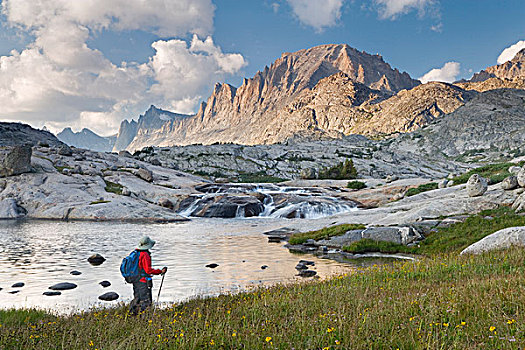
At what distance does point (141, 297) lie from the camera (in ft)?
33.0

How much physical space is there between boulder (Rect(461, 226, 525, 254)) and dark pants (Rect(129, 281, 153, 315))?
1456 cm

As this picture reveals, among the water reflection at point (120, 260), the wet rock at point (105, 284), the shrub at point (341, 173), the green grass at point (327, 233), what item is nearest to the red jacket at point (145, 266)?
the water reflection at point (120, 260)

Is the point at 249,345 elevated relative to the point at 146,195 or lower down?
lower down

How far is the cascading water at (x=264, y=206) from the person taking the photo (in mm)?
50688

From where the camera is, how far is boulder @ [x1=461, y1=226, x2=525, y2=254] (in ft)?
50.6

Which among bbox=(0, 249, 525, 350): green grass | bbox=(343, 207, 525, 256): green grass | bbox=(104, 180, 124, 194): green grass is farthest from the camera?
bbox=(104, 180, 124, 194): green grass

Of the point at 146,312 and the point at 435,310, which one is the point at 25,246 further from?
the point at 435,310

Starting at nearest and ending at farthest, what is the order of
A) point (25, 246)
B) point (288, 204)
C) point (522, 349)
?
point (522, 349) → point (25, 246) → point (288, 204)

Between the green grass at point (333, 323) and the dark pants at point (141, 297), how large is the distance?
0.60 m

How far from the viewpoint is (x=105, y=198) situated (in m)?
49.4

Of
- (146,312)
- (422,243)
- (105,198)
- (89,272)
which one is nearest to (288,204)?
(105,198)

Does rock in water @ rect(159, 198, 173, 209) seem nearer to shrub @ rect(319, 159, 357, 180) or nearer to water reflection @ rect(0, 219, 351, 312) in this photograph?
water reflection @ rect(0, 219, 351, 312)

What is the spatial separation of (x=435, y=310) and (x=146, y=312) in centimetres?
737

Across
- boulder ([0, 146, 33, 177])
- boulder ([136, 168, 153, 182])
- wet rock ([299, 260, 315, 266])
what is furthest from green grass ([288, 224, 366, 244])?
boulder ([0, 146, 33, 177])
